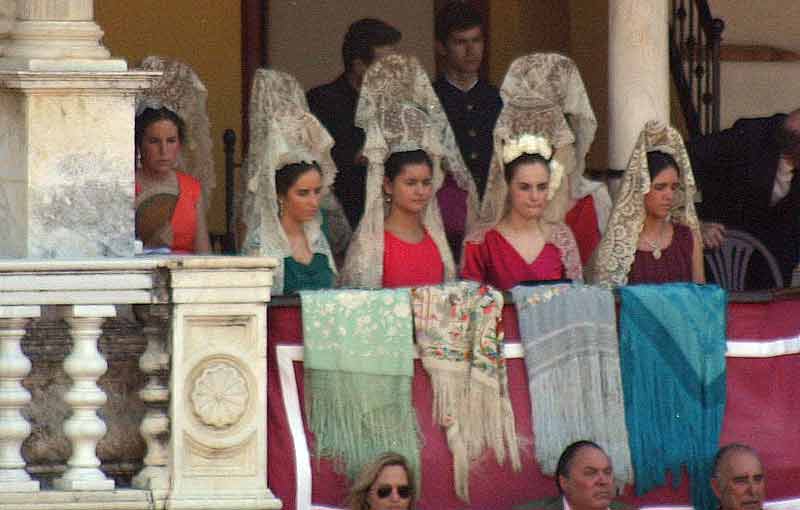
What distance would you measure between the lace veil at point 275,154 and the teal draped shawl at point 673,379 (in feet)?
3.88

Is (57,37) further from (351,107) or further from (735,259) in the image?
(735,259)

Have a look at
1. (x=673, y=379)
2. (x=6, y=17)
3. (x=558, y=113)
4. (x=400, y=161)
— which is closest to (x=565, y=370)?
(x=673, y=379)

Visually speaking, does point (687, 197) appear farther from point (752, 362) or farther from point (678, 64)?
point (678, 64)

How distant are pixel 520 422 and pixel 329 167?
136cm

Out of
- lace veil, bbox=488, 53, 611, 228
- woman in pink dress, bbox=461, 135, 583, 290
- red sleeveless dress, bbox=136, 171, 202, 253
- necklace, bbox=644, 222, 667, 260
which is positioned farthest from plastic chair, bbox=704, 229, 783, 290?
red sleeveless dress, bbox=136, 171, 202, 253

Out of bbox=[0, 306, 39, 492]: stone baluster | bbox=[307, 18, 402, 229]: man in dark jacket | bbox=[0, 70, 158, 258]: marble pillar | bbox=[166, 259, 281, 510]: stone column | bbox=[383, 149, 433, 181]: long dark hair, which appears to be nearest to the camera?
bbox=[0, 306, 39, 492]: stone baluster

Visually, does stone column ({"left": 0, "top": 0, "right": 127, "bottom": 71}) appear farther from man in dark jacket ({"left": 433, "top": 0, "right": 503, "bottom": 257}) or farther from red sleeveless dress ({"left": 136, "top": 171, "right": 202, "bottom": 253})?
man in dark jacket ({"left": 433, "top": 0, "right": 503, "bottom": 257})

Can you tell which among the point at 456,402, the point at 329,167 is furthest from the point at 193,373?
the point at 329,167

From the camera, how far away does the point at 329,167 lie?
34.5 ft

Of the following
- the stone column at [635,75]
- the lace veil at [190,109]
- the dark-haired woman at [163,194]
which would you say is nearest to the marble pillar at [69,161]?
the dark-haired woman at [163,194]

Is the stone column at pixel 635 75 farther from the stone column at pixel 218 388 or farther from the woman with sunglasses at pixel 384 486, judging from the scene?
the stone column at pixel 218 388

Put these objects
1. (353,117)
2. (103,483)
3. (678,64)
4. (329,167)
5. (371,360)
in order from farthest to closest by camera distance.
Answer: (678,64) < (353,117) < (329,167) < (371,360) < (103,483)

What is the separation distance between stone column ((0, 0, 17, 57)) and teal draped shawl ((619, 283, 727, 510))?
90.3 inches

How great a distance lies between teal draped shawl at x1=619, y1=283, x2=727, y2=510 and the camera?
9.84 meters
